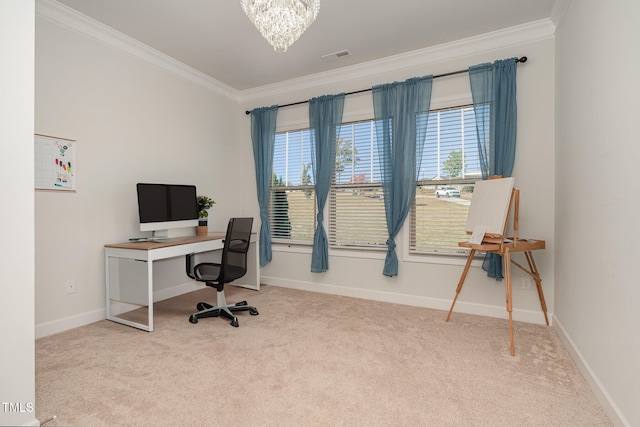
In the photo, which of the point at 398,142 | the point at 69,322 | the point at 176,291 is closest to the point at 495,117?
the point at 398,142

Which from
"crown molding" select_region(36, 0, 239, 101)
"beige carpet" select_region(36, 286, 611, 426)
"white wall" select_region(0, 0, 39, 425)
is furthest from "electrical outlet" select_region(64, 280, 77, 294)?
"crown molding" select_region(36, 0, 239, 101)

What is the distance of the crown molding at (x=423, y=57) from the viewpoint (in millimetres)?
3074

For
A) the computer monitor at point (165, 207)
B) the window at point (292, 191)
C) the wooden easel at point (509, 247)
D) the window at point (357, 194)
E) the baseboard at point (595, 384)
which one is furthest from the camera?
the window at point (292, 191)

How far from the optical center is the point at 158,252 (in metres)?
2.89

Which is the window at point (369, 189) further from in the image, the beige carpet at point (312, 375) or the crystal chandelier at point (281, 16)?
the crystal chandelier at point (281, 16)

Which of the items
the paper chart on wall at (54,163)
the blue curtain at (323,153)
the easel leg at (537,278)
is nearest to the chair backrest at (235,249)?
the blue curtain at (323,153)

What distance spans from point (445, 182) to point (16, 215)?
3437 millimetres

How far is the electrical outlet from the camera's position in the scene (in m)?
2.86

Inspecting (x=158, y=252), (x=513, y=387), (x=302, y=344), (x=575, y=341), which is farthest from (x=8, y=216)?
(x=575, y=341)

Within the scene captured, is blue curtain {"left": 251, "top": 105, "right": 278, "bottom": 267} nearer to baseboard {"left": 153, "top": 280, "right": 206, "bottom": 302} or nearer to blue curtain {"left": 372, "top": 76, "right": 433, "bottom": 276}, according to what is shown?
baseboard {"left": 153, "top": 280, "right": 206, "bottom": 302}

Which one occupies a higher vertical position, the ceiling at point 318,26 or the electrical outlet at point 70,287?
the ceiling at point 318,26

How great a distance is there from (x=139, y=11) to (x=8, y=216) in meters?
2.27

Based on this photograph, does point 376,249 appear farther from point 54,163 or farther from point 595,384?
point 54,163

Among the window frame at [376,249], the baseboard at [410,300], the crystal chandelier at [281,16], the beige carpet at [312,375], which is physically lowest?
the beige carpet at [312,375]
